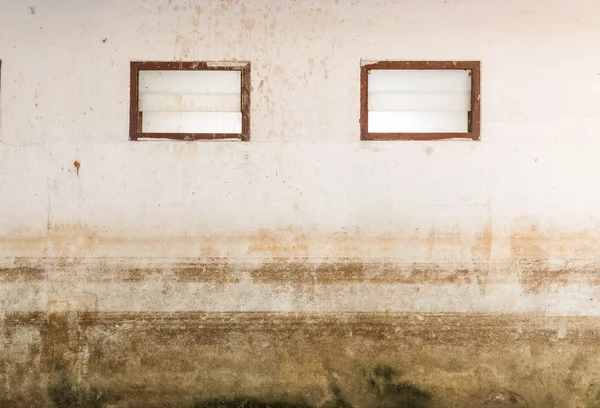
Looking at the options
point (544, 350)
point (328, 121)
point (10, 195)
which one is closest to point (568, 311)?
point (544, 350)

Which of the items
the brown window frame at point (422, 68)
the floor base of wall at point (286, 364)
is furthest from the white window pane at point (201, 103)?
the floor base of wall at point (286, 364)

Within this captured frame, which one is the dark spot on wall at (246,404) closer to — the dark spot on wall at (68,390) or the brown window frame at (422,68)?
the dark spot on wall at (68,390)

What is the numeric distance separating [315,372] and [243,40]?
2680 mm

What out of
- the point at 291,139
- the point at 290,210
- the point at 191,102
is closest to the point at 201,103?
the point at 191,102

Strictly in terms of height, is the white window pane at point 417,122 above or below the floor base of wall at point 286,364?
above

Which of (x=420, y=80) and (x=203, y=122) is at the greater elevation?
(x=420, y=80)

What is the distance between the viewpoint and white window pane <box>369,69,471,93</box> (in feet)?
18.5

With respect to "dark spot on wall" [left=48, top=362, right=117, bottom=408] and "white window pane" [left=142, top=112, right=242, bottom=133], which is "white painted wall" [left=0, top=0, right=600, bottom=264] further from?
"dark spot on wall" [left=48, top=362, right=117, bottom=408]

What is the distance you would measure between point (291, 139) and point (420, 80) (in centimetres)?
112

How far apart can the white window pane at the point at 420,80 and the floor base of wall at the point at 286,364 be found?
1797 mm

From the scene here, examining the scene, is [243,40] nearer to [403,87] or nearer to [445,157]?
[403,87]

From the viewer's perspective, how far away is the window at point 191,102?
5.62 metres

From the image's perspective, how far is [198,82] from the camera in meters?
5.64

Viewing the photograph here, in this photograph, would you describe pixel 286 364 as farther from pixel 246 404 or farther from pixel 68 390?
pixel 68 390
